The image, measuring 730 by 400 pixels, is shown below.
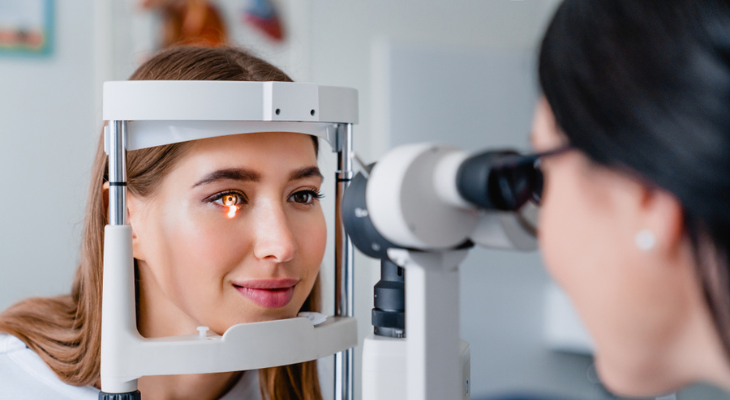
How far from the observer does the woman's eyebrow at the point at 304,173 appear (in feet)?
2.82

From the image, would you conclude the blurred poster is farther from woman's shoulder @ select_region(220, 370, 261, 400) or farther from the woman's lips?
the woman's lips

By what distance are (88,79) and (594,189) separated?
1.69 m

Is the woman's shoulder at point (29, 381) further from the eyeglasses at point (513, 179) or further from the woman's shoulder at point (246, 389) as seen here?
the eyeglasses at point (513, 179)

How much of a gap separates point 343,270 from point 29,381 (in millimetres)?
522

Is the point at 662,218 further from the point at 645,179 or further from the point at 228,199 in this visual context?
the point at 228,199

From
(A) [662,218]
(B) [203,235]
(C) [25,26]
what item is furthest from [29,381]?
(C) [25,26]

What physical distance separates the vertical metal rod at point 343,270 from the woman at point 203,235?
34 millimetres

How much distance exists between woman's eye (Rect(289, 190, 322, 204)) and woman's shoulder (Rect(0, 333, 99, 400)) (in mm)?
430

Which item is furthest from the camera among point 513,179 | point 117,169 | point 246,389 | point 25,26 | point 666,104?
point 25,26

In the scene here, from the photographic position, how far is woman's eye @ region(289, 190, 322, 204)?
894mm

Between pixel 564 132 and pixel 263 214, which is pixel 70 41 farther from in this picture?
pixel 564 132

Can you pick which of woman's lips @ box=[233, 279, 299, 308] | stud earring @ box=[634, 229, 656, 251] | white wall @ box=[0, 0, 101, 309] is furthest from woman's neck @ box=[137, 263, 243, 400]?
white wall @ box=[0, 0, 101, 309]

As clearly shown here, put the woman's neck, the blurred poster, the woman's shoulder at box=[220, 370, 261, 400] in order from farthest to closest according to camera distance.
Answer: the blurred poster, the woman's shoulder at box=[220, 370, 261, 400], the woman's neck

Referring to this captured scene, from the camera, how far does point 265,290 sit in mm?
840
